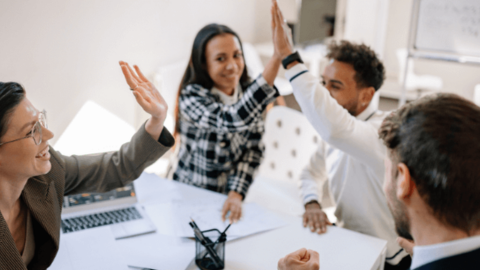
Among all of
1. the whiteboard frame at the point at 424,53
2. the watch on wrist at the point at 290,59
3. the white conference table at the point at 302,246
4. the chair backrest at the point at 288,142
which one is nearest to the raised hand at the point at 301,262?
the white conference table at the point at 302,246

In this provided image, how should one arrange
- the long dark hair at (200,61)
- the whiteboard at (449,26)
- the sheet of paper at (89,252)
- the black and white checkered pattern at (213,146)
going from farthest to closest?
1. the whiteboard at (449,26)
2. the long dark hair at (200,61)
3. the black and white checkered pattern at (213,146)
4. the sheet of paper at (89,252)

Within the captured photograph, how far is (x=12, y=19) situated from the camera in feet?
4.82

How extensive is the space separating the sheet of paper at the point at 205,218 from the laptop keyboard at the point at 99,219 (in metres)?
0.07

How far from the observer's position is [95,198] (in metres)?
1.45

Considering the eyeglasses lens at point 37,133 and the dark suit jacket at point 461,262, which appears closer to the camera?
the dark suit jacket at point 461,262

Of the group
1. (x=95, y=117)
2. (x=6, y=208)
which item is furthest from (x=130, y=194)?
(x=6, y=208)

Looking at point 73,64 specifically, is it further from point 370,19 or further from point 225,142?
point 370,19

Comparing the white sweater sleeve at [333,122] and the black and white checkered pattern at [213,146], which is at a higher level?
the white sweater sleeve at [333,122]

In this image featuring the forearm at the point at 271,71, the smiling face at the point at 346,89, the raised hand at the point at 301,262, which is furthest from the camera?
the smiling face at the point at 346,89

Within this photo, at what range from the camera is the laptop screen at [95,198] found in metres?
1.41

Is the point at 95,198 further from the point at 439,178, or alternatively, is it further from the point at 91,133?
the point at 439,178

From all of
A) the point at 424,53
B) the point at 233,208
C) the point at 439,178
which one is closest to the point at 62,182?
the point at 233,208

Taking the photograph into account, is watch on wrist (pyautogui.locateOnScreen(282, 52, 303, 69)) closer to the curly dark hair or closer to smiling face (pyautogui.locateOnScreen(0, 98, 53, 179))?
the curly dark hair

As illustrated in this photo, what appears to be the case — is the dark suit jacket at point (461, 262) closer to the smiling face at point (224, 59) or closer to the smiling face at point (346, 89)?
the smiling face at point (346, 89)
